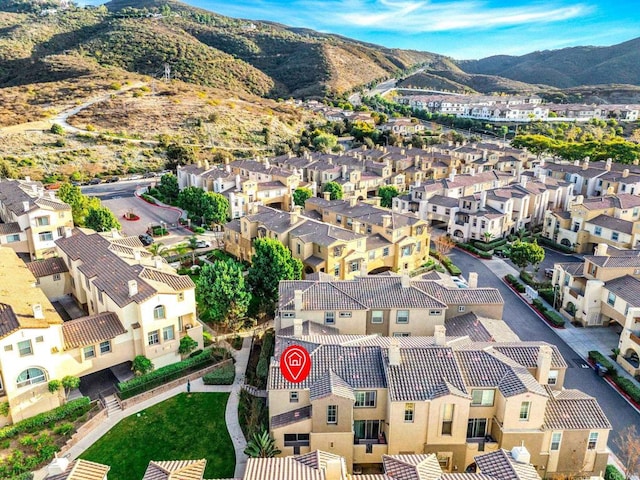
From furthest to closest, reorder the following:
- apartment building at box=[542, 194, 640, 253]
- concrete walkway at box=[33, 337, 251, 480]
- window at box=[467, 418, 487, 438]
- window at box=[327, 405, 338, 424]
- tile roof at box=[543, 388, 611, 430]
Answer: apartment building at box=[542, 194, 640, 253], concrete walkway at box=[33, 337, 251, 480], window at box=[467, 418, 487, 438], tile roof at box=[543, 388, 611, 430], window at box=[327, 405, 338, 424]

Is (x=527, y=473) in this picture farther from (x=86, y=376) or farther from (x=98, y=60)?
(x=98, y=60)

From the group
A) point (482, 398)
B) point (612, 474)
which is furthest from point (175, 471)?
point (612, 474)

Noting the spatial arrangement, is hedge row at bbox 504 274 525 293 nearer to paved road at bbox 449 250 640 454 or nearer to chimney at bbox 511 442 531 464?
paved road at bbox 449 250 640 454

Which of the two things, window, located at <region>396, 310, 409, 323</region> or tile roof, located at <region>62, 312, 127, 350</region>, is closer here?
tile roof, located at <region>62, 312, 127, 350</region>

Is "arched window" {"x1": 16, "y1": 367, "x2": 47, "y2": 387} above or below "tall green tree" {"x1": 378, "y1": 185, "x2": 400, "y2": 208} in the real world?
below

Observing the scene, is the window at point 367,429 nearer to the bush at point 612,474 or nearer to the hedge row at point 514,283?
the bush at point 612,474

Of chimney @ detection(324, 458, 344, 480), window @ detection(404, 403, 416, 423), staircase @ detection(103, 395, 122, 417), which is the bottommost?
staircase @ detection(103, 395, 122, 417)

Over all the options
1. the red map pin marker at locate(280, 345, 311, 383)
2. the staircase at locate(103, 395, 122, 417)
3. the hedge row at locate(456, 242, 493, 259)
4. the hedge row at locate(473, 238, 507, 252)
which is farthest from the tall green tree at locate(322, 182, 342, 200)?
the staircase at locate(103, 395, 122, 417)

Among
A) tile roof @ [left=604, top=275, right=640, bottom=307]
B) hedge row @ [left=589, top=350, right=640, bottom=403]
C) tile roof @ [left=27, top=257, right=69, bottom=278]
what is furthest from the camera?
tile roof @ [left=27, top=257, right=69, bottom=278]
